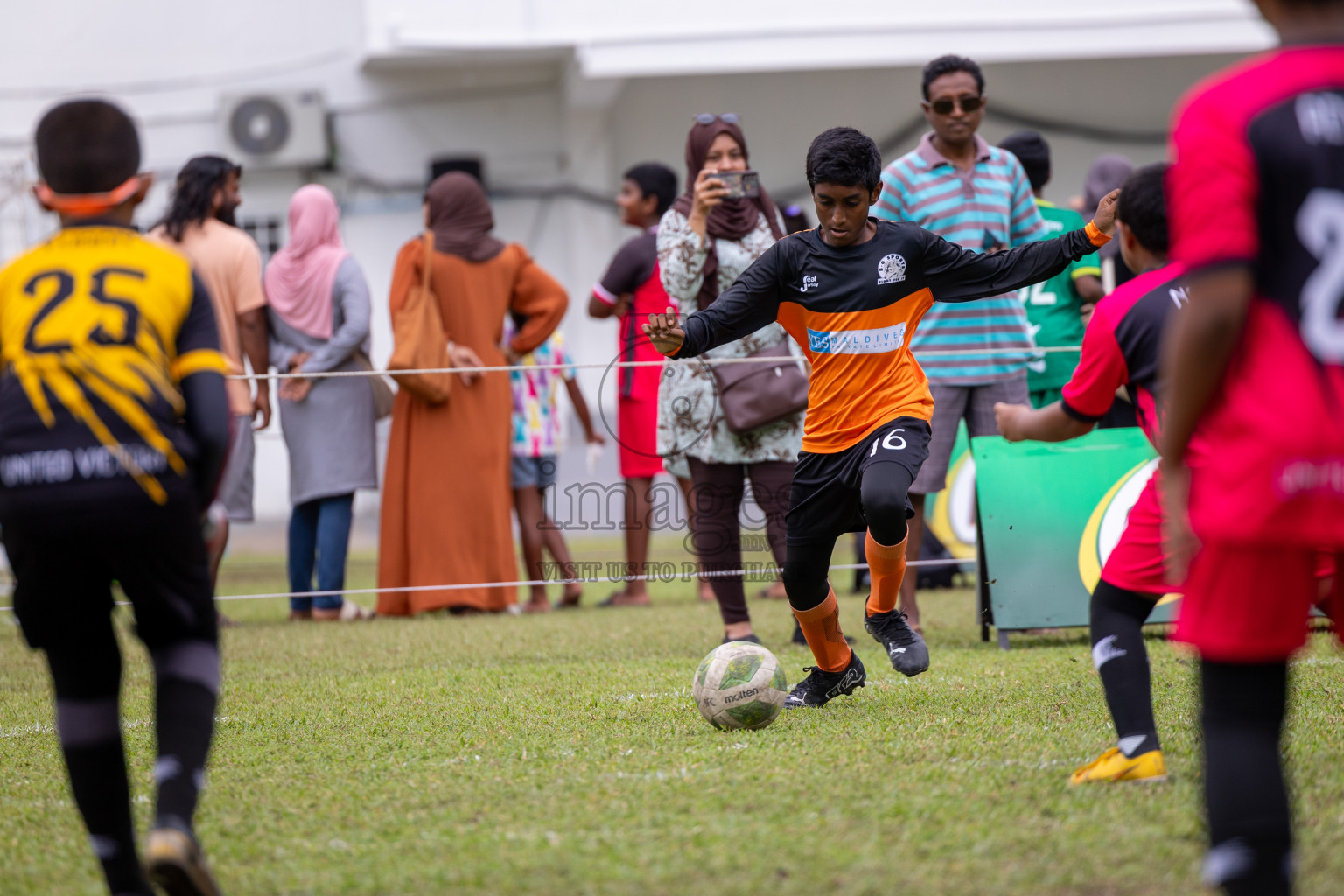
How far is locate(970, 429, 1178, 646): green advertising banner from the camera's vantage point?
20.1 feet

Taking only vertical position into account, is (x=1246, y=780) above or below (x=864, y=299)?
below

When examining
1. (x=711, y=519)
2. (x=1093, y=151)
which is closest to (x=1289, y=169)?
(x=711, y=519)

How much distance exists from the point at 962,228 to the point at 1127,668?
10.8 ft

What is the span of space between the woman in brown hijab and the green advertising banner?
3.10 m

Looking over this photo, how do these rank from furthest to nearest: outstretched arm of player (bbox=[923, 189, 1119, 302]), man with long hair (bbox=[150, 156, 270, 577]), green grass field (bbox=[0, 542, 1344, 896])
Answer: man with long hair (bbox=[150, 156, 270, 577])
outstretched arm of player (bbox=[923, 189, 1119, 302])
green grass field (bbox=[0, 542, 1344, 896])

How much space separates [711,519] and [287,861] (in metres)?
3.48

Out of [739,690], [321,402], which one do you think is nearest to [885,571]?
[739,690]

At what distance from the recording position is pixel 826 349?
477cm

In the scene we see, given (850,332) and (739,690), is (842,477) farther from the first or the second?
(739,690)

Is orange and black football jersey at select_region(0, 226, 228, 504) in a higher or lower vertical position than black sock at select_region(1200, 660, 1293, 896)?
higher

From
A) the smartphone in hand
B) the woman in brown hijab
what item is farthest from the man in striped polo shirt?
the woman in brown hijab

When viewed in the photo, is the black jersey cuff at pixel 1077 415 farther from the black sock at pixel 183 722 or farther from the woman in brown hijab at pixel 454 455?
the woman in brown hijab at pixel 454 455

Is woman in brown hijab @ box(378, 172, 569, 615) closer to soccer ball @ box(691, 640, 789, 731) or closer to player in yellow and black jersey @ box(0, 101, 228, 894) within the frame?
soccer ball @ box(691, 640, 789, 731)

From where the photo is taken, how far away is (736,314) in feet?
15.4
